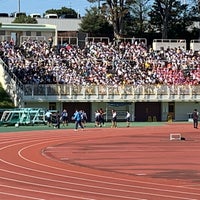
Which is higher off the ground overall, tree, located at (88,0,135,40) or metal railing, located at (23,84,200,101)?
tree, located at (88,0,135,40)

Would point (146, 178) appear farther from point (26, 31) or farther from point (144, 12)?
point (144, 12)

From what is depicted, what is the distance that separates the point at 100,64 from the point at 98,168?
41.6 m

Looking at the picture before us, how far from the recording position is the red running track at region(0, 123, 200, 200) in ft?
54.4

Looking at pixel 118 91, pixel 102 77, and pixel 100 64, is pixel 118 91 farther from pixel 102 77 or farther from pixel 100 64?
pixel 100 64

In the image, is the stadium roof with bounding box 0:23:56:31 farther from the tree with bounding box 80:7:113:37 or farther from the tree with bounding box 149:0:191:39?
the tree with bounding box 149:0:191:39

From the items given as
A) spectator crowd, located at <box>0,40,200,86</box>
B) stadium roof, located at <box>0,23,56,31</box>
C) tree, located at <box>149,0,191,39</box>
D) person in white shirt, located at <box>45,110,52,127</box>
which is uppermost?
tree, located at <box>149,0,191,39</box>

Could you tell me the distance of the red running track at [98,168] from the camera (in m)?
16.6

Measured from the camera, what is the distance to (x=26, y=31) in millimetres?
75312

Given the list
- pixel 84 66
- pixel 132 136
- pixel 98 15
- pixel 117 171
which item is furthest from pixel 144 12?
pixel 117 171

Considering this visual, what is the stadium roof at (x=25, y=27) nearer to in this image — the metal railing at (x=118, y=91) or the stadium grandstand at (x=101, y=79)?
the stadium grandstand at (x=101, y=79)

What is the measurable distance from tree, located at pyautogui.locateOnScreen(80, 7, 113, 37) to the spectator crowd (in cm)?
1043

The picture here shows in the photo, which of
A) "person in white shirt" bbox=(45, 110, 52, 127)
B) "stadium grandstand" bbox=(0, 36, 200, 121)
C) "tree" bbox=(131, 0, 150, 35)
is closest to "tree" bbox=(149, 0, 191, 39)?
"tree" bbox=(131, 0, 150, 35)

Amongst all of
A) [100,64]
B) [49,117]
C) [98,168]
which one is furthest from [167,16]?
[98,168]

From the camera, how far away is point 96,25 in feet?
261
